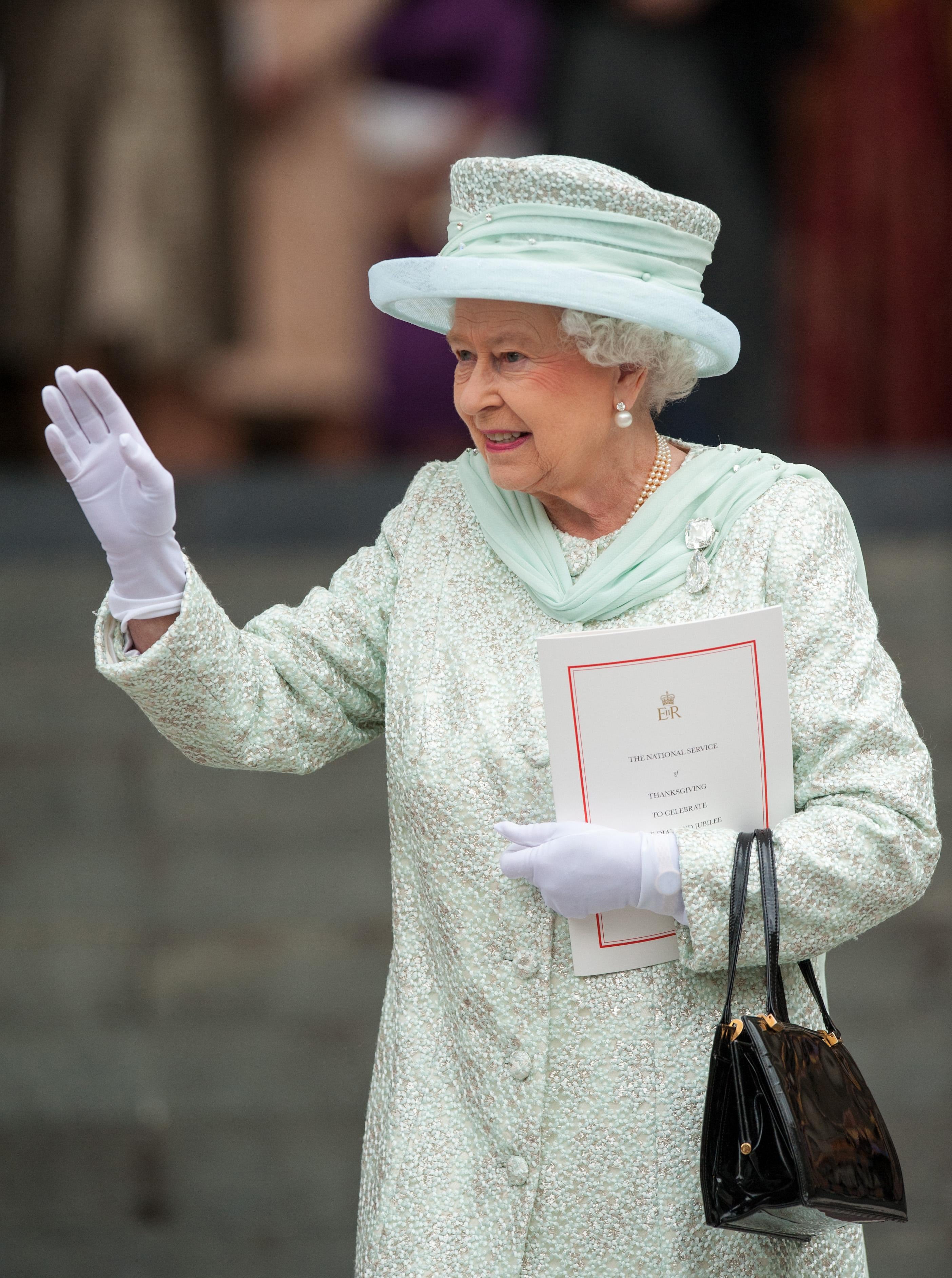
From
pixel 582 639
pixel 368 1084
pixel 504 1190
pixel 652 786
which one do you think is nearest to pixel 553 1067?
pixel 504 1190

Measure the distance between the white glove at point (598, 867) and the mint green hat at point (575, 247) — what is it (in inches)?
21.9

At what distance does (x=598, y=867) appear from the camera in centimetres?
177

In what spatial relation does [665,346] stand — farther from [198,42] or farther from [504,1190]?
[198,42]

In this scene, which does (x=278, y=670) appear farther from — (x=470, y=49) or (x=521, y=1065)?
(x=470, y=49)

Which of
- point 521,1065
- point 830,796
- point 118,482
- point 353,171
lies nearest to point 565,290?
point 118,482

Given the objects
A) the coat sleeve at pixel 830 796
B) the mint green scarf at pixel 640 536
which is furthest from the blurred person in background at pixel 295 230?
the coat sleeve at pixel 830 796

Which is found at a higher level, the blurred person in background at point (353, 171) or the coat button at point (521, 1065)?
the blurred person in background at point (353, 171)

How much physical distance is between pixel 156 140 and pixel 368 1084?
2291mm

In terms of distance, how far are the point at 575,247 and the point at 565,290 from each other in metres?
0.06

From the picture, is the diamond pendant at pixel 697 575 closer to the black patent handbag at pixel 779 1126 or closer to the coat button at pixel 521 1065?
the black patent handbag at pixel 779 1126

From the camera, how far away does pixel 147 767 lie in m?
3.96

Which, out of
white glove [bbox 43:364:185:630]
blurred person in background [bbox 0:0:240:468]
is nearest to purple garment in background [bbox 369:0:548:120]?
blurred person in background [bbox 0:0:240:468]

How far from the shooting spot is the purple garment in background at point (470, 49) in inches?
159

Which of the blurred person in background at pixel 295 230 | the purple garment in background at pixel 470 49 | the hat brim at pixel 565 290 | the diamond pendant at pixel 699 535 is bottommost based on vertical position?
the diamond pendant at pixel 699 535
